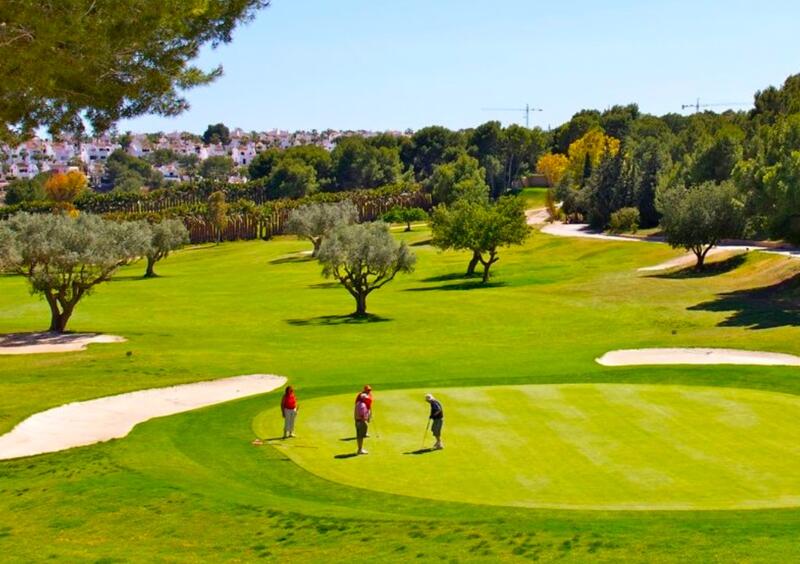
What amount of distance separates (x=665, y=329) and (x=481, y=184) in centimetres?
9101

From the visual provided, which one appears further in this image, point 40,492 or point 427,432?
point 427,432

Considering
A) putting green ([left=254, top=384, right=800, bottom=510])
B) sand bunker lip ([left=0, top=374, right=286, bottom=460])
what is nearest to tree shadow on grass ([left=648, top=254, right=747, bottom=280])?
sand bunker lip ([left=0, top=374, right=286, bottom=460])

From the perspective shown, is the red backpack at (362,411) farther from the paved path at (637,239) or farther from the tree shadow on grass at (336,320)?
the paved path at (637,239)

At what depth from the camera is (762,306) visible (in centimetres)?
6153

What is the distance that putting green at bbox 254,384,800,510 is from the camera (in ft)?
74.4

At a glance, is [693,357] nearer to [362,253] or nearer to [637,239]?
[362,253]

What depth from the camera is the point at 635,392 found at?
111ft

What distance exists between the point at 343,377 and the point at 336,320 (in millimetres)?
26255

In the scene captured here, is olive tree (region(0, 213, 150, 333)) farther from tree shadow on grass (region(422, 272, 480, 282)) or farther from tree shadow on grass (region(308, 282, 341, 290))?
tree shadow on grass (region(422, 272, 480, 282))

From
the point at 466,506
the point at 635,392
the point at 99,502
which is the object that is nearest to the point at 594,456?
the point at 466,506

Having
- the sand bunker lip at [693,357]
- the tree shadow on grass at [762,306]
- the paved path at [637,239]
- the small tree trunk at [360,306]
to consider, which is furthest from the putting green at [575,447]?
the paved path at [637,239]

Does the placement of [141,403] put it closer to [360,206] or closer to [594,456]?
[594,456]

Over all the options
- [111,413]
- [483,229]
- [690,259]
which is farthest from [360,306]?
[111,413]

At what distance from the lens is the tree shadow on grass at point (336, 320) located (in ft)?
219
